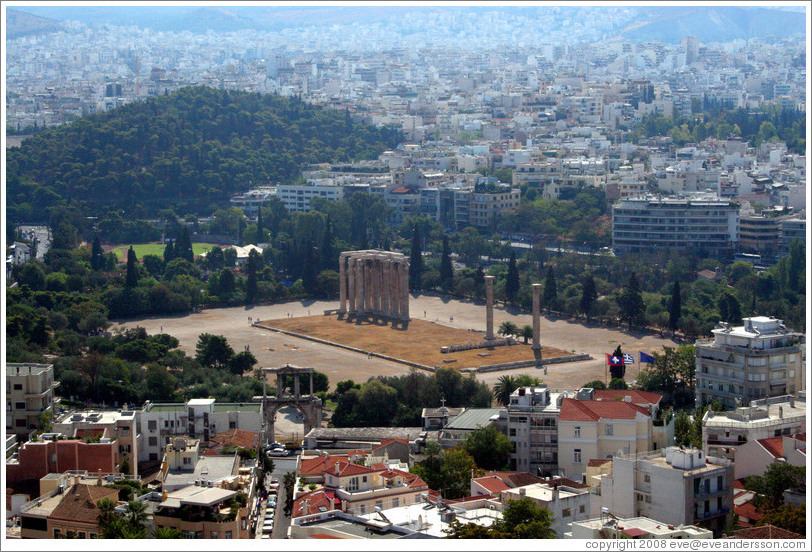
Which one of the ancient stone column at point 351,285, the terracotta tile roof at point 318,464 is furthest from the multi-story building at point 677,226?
the terracotta tile roof at point 318,464

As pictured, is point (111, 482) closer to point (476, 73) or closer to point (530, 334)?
point (530, 334)

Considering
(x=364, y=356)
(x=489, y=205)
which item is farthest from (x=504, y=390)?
(x=489, y=205)

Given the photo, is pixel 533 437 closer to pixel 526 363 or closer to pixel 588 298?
pixel 526 363

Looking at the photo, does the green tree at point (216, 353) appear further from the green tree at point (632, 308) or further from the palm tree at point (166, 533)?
the palm tree at point (166, 533)

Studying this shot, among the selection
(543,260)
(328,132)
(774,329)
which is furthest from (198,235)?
(774,329)

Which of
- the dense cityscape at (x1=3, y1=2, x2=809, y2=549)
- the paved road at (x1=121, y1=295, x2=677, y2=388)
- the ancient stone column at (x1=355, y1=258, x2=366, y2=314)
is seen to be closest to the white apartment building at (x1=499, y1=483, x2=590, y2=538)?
the dense cityscape at (x1=3, y1=2, x2=809, y2=549)

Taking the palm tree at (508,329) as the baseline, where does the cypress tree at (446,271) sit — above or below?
above
